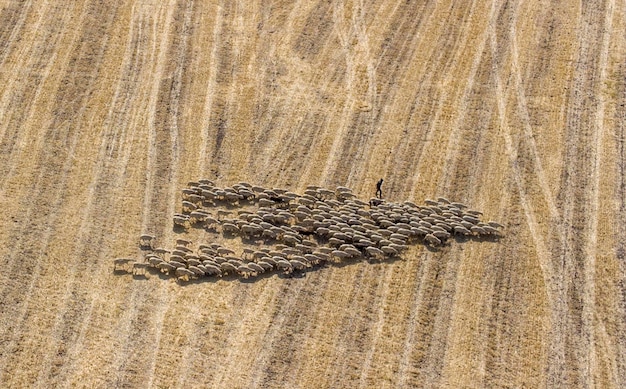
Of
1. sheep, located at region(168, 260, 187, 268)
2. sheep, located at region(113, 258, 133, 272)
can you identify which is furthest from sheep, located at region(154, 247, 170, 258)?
sheep, located at region(113, 258, 133, 272)

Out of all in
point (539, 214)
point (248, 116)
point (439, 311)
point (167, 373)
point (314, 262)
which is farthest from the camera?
point (248, 116)

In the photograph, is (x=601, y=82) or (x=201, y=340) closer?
(x=201, y=340)

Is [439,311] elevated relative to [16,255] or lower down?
elevated

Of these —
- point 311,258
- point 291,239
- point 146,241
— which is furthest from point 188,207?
point 311,258

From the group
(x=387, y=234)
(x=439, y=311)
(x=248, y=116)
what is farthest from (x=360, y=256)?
(x=248, y=116)

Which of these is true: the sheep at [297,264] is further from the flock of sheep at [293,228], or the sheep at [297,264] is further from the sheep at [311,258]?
the sheep at [311,258]

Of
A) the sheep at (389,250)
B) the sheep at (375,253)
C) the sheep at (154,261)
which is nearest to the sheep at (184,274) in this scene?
the sheep at (154,261)

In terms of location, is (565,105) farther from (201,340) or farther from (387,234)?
(201,340)
